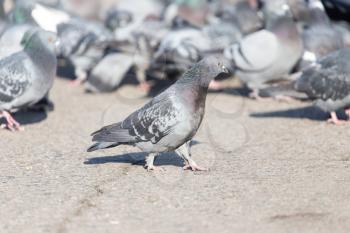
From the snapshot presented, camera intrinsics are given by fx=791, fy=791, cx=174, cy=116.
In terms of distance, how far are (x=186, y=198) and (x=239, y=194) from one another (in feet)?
1.33

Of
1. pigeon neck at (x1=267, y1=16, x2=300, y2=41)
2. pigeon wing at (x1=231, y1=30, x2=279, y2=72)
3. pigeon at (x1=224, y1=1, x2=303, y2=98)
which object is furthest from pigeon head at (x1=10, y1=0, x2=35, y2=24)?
pigeon neck at (x1=267, y1=16, x2=300, y2=41)

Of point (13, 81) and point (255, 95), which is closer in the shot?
point (13, 81)

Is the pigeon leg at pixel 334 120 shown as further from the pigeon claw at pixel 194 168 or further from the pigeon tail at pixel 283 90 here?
Result: the pigeon claw at pixel 194 168

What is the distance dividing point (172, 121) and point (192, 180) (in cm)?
50

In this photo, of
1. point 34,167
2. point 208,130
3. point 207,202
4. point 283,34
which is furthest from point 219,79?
point 207,202

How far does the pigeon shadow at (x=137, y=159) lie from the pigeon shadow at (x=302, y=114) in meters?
2.06

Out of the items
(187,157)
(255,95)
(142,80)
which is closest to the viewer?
(187,157)

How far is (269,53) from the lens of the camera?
31.4 ft

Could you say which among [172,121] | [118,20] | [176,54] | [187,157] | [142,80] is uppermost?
[172,121]

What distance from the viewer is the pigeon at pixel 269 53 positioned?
9.59m

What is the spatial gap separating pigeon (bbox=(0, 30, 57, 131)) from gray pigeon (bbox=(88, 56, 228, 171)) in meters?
1.82

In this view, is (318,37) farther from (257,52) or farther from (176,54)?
(176,54)

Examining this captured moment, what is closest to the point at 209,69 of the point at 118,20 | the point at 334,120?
the point at 334,120

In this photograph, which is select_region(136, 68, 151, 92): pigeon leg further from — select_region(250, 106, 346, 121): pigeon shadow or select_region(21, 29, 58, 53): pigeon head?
select_region(21, 29, 58, 53): pigeon head
